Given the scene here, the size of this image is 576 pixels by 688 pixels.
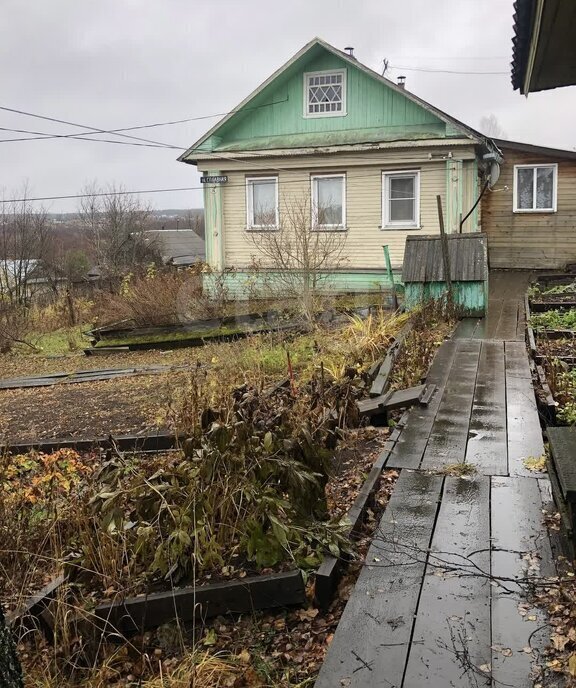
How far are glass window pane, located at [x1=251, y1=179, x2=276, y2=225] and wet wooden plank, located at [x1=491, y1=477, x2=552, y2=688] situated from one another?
14.3m

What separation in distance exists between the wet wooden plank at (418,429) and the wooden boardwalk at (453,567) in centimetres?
2

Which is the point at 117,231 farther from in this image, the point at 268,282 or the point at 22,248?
the point at 268,282

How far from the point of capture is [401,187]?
664 inches

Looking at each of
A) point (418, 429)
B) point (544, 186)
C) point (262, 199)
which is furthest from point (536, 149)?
point (418, 429)

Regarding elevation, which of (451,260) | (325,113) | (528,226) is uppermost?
(325,113)

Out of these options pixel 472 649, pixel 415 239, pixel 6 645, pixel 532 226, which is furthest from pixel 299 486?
pixel 532 226

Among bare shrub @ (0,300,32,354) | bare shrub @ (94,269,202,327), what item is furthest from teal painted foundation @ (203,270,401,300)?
bare shrub @ (0,300,32,354)

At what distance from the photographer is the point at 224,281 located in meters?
17.8

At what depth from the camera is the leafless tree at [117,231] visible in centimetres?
3131

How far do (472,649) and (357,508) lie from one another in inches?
53.8

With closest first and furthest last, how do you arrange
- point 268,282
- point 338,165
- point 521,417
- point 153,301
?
1. point 521,417
2. point 153,301
3. point 268,282
4. point 338,165

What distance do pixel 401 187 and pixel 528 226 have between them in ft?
13.0

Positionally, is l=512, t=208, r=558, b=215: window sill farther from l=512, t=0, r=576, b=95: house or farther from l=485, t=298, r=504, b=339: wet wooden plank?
l=512, t=0, r=576, b=95: house

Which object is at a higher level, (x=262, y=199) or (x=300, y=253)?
(x=262, y=199)
